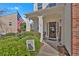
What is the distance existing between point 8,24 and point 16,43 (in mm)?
396

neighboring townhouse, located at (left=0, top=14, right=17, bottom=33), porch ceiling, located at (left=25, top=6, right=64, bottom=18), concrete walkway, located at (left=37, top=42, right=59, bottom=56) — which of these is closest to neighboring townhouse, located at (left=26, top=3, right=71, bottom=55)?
porch ceiling, located at (left=25, top=6, right=64, bottom=18)

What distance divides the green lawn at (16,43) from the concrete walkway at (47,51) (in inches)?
4.7

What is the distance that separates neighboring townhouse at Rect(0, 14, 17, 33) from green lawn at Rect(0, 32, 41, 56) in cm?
10

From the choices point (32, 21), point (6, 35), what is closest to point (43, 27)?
point (32, 21)

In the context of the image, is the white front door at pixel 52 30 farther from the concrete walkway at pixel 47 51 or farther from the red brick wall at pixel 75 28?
the red brick wall at pixel 75 28

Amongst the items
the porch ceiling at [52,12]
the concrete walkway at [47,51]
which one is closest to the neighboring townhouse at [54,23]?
the porch ceiling at [52,12]

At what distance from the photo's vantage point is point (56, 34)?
7.27 metres

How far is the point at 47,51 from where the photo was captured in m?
7.30

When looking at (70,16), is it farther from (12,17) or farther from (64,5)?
(12,17)

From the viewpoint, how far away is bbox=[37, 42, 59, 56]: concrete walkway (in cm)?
727

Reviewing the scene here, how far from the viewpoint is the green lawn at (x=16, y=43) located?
283 inches

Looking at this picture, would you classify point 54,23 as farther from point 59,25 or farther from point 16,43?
point 16,43

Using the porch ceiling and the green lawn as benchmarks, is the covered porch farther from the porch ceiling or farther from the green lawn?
the green lawn

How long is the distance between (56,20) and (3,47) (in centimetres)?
113
